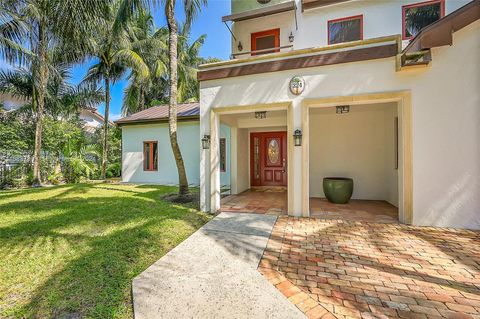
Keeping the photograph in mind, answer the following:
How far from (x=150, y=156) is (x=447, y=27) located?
45.5 feet

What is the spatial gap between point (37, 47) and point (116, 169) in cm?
914

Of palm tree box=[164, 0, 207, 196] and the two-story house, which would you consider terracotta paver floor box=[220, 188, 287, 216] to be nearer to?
the two-story house

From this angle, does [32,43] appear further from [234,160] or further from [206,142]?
[234,160]

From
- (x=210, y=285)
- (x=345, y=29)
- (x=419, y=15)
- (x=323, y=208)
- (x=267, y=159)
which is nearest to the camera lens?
(x=210, y=285)

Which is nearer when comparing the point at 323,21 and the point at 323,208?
the point at 323,208

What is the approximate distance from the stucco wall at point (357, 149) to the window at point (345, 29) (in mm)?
3553

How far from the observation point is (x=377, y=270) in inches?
131

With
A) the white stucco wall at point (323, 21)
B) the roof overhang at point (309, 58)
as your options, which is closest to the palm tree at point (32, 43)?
the roof overhang at point (309, 58)

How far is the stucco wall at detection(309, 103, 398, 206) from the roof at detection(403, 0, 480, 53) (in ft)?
9.53

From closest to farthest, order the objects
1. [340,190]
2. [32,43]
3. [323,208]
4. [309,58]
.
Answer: [309,58]
[323,208]
[340,190]
[32,43]

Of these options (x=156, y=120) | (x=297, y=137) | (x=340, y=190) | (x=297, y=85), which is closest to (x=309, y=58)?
(x=297, y=85)

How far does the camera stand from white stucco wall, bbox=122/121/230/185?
1263 cm

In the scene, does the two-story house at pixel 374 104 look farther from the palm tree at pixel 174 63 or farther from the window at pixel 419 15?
the palm tree at pixel 174 63

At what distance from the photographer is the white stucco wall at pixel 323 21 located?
8.60m
